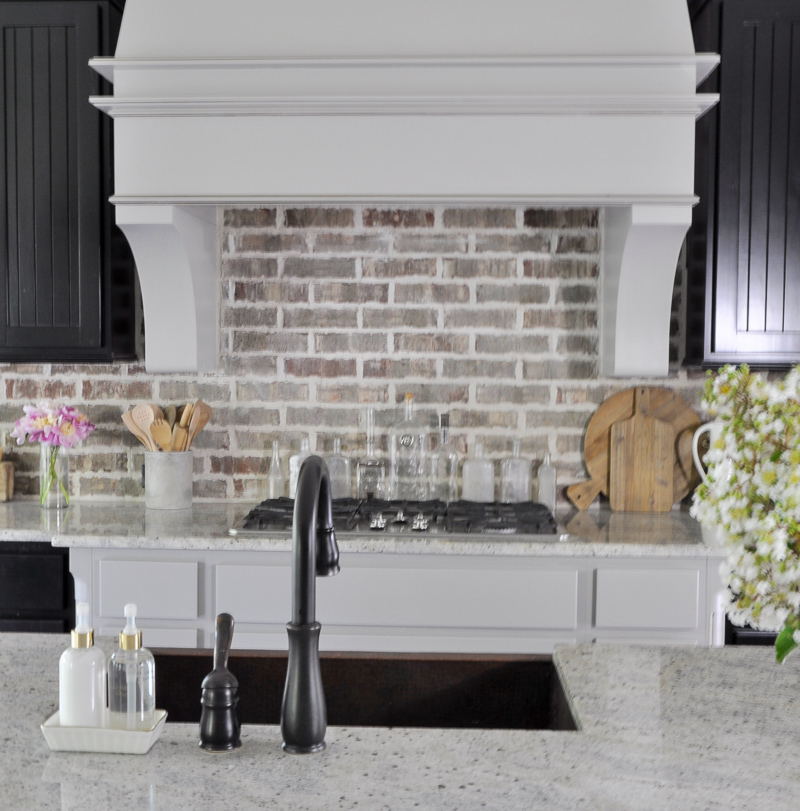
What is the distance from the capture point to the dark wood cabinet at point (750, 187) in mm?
2746

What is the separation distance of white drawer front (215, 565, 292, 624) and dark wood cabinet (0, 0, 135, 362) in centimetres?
89

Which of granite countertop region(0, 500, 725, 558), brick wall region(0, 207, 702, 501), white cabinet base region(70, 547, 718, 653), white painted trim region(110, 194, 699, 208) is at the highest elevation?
white painted trim region(110, 194, 699, 208)

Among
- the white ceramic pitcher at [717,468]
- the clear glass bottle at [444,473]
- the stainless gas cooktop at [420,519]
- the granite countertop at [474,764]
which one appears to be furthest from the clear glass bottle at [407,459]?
the granite countertop at [474,764]

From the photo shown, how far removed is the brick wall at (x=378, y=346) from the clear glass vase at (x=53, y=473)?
0.47 feet

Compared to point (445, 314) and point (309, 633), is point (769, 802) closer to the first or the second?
point (309, 633)

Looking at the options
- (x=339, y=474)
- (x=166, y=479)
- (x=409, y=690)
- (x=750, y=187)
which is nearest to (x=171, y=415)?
(x=166, y=479)

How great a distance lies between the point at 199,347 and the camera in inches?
119

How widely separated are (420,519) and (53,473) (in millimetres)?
A: 1331

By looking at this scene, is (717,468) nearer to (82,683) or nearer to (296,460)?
(82,683)

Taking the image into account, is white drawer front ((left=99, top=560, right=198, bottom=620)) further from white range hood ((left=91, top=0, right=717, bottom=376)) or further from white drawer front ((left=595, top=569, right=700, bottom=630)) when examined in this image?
white drawer front ((left=595, top=569, right=700, bottom=630))

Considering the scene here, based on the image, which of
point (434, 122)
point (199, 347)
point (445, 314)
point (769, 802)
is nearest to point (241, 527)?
point (199, 347)

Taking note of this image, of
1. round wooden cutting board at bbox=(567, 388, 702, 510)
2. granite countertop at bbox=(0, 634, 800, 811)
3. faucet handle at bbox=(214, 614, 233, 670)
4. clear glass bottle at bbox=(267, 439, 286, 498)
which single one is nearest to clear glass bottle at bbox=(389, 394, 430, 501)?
clear glass bottle at bbox=(267, 439, 286, 498)

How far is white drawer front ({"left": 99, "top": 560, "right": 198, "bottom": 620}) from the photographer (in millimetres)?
2625

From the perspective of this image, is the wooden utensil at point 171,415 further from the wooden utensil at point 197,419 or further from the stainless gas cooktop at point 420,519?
the stainless gas cooktop at point 420,519
